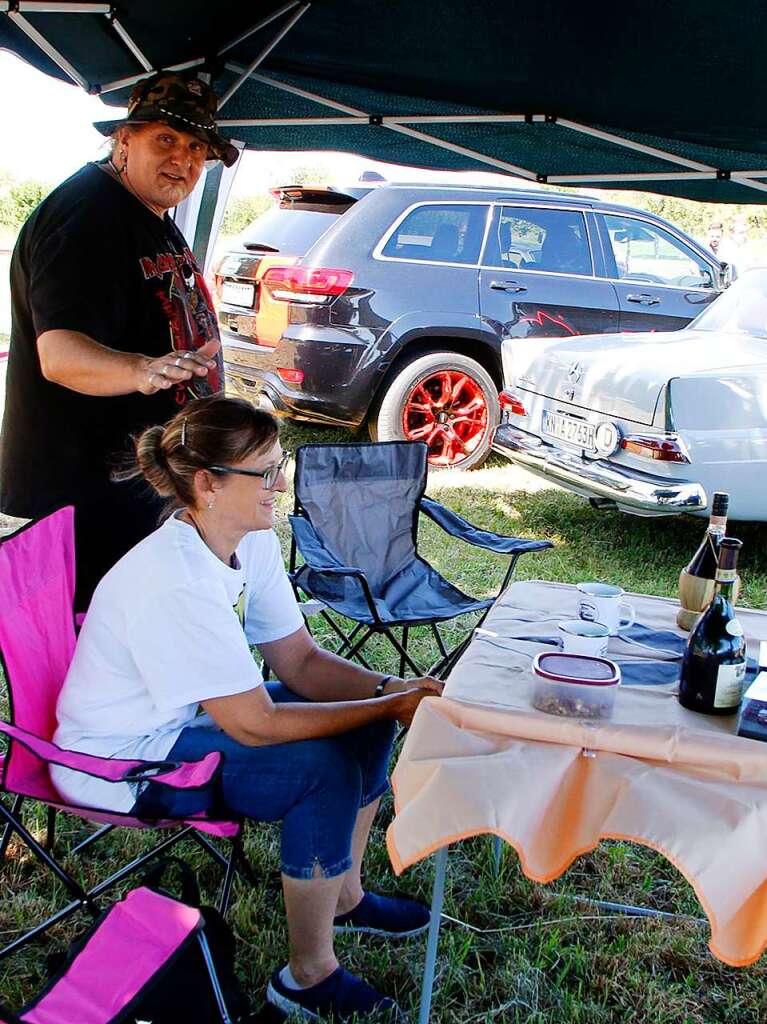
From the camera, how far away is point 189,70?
3.70m

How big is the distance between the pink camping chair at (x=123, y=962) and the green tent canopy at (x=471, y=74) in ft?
7.42

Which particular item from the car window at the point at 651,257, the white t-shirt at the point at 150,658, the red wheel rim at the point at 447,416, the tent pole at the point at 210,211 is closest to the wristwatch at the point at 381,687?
the white t-shirt at the point at 150,658

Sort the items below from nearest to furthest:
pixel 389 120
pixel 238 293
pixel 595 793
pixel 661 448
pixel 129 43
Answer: pixel 595 793
pixel 129 43
pixel 389 120
pixel 661 448
pixel 238 293

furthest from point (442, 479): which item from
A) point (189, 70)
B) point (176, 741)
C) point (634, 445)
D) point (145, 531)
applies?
point (176, 741)

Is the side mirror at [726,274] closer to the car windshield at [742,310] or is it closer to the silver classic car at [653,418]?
the car windshield at [742,310]

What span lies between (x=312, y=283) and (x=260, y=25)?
2736mm

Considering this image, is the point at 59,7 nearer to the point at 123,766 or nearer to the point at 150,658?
the point at 150,658

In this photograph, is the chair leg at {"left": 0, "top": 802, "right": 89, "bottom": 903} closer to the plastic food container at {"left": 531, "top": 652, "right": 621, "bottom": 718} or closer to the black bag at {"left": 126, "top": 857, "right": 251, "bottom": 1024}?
the black bag at {"left": 126, "top": 857, "right": 251, "bottom": 1024}

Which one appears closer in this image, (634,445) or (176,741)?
(176,741)

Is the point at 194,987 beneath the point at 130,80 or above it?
beneath

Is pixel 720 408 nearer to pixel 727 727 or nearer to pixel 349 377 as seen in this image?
pixel 349 377

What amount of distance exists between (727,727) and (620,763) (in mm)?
209

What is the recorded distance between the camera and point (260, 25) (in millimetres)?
3316

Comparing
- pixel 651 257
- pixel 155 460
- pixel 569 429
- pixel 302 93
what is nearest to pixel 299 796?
pixel 155 460
